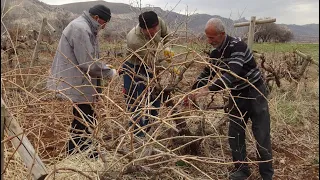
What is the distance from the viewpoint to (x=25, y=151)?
212cm

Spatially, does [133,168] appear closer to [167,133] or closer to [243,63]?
[167,133]

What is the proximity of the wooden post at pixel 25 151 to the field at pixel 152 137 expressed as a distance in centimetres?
6

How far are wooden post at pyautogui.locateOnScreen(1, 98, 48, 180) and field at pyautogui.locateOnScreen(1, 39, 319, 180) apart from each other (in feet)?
0.19

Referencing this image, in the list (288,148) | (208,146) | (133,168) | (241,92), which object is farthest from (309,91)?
(133,168)

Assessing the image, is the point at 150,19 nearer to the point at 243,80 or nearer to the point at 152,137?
the point at 243,80

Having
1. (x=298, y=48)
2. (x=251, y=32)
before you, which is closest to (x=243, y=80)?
(x=251, y=32)

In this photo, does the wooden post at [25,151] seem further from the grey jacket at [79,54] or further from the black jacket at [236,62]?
the black jacket at [236,62]

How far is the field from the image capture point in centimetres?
286

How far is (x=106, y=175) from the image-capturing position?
3.00m

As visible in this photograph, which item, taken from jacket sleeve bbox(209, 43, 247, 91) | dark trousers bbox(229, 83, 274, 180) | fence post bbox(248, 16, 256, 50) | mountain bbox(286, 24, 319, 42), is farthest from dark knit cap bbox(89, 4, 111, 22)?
fence post bbox(248, 16, 256, 50)

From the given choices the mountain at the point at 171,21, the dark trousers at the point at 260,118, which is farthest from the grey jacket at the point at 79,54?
the dark trousers at the point at 260,118

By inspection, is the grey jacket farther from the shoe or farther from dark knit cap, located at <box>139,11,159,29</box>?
the shoe

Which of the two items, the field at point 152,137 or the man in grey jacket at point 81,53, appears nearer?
the field at point 152,137

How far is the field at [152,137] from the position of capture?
286cm
